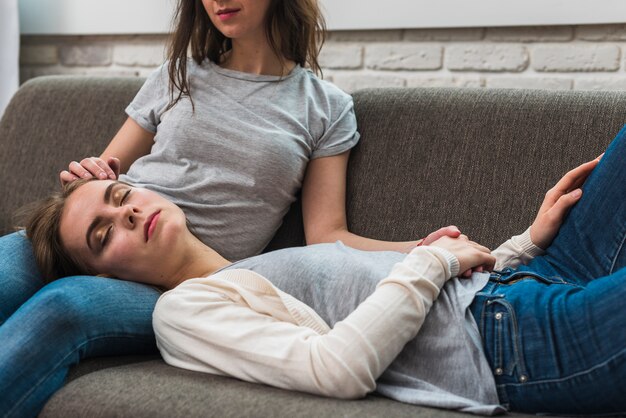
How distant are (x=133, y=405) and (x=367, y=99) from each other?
0.99 metres

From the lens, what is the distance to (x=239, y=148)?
177 centimetres

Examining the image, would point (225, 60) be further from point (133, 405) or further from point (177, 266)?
point (133, 405)

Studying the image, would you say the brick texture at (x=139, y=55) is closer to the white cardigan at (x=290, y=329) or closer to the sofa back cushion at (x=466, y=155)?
the sofa back cushion at (x=466, y=155)

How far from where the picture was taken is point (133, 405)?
1.22 metres

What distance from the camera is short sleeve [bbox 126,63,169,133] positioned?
1902 mm

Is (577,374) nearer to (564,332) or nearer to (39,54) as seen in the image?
(564,332)

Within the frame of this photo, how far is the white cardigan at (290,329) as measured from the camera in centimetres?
120

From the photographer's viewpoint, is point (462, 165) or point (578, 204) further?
point (462, 165)

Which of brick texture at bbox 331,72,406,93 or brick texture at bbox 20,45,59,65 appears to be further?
brick texture at bbox 20,45,59,65

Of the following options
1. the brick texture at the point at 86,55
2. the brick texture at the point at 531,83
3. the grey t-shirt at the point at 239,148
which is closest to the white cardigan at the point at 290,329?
the grey t-shirt at the point at 239,148

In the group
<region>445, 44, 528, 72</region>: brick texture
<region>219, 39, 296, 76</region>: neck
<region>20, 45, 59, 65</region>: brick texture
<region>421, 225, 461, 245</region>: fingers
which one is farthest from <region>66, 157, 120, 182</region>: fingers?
<region>20, 45, 59, 65</region>: brick texture

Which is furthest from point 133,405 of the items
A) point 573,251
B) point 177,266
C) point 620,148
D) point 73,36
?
point 73,36

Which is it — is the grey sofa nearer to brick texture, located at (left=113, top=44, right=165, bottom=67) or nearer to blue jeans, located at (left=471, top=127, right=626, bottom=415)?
blue jeans, located at (left=471, top=127, right=626, bottom=415)

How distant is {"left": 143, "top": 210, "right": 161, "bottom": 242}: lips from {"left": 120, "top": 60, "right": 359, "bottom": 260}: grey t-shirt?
0.22 meters
